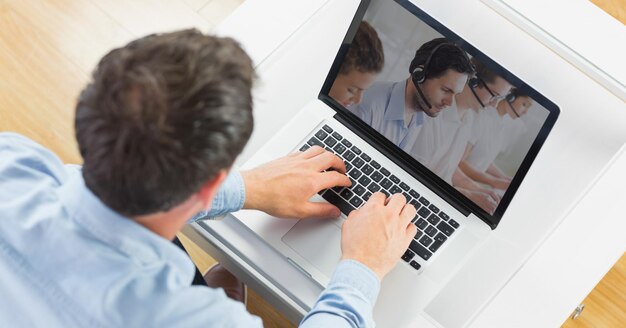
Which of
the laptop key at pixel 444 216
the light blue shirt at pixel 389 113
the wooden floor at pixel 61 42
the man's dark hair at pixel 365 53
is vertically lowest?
the wooden floor at pixel 61 42

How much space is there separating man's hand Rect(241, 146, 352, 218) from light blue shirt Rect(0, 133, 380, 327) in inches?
10.9

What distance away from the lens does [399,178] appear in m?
1.24

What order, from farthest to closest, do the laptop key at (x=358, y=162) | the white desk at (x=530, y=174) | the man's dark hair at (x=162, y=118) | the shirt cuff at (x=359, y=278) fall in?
the laptop key at (x=358, y=162) → the white desk at (x=530, y=174) → the shirt cuff at (x=359, y=278) → the man's dark hair at (x=162, y=118)

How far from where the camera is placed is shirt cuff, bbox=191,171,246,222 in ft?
3.61

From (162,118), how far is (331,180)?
0.47 metres

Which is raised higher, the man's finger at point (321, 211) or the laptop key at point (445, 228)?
the laptop key at point (445, 228)

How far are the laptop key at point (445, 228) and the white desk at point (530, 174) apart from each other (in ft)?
0.34

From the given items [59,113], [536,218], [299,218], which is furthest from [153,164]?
[59,113]

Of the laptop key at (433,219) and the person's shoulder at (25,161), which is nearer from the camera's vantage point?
the person's shoulder at (25,161)

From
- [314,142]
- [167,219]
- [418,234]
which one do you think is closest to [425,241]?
[418,234]

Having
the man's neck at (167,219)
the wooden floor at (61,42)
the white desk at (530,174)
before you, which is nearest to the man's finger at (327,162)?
the white desk at (530,174)

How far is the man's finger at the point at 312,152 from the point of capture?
1.20 metres

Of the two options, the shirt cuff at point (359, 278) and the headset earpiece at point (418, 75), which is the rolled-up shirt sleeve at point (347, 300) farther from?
the headset earpiece at point (418, 75)

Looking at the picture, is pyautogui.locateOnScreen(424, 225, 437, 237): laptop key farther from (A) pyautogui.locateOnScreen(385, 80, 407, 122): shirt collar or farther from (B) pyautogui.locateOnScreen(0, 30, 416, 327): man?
(B) pyautogui.locateOnScreen(0, 30, 416, 327): man
